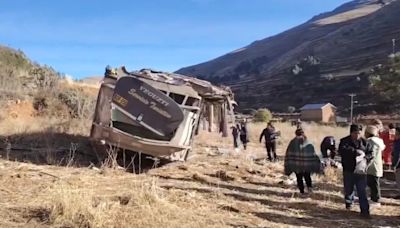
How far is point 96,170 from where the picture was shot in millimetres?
12641

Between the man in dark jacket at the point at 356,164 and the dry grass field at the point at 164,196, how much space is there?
0.37 m

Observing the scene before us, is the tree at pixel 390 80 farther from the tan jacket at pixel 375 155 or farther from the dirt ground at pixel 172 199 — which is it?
the tan jacket at pixel 375 155

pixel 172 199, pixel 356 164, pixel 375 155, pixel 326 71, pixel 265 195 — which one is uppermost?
pixel 326 71

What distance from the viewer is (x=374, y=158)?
36.4 feet

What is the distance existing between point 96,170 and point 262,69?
135472 mm

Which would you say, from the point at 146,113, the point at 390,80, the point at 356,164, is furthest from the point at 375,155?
the point at 390,80

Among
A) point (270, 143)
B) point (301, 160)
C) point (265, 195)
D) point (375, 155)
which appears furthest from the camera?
point (270, 143)

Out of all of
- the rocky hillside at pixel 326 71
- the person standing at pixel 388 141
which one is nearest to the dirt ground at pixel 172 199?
the person standing at pixel 388 141

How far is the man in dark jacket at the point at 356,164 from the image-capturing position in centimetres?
1023

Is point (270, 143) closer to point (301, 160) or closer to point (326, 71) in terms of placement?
point (301, 160)

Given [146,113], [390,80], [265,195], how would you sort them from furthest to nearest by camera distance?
1. [390,80]
2. [146,113]
3. [265,195]

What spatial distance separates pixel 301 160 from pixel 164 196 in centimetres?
422

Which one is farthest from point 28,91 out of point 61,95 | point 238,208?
point 238,208

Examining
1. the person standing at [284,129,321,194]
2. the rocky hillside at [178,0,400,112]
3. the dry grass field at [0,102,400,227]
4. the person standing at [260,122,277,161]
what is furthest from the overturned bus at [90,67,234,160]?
the rocky hillside at [178,0,400,112]
